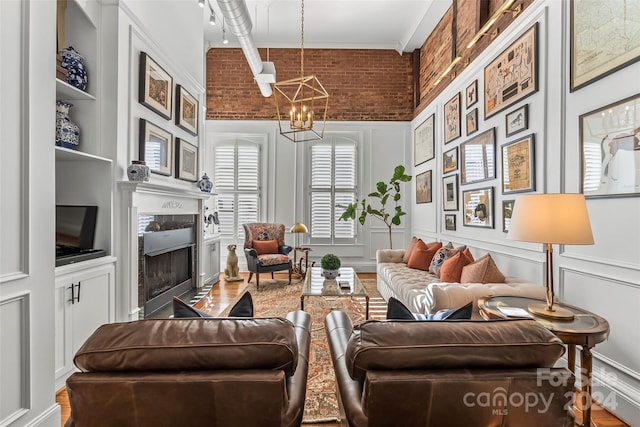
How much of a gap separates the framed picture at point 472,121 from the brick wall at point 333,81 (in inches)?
105

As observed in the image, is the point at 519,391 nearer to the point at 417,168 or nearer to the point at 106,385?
the point at 106,385

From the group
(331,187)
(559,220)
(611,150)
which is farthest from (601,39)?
(331,187)

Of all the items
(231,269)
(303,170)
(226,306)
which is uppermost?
(303,170)

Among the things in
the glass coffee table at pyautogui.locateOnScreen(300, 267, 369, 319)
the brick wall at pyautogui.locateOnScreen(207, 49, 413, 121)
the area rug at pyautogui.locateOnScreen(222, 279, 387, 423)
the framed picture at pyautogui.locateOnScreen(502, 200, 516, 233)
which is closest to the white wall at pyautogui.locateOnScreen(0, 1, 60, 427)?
the area rug at pyautogui.locateOnScreen(222, 279, 387, 423)

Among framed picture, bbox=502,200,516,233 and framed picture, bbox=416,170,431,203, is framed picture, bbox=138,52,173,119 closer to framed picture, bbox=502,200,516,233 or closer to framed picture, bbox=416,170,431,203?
framed picture, bbox=502,200,516,233

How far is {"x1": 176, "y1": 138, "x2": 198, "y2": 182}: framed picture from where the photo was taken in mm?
4227

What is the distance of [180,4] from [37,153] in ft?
11.4

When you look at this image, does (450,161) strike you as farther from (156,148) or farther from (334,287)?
(156,148)

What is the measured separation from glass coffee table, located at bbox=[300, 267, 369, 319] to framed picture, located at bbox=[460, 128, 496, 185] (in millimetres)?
1971

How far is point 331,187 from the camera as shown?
21.8 ft

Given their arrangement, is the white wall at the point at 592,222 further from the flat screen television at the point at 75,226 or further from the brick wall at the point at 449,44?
the flat screen television at the point at 75,226

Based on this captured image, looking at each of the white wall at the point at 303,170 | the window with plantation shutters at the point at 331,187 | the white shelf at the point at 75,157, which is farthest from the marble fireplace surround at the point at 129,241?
the window with plantation shutters at the point at 331,187


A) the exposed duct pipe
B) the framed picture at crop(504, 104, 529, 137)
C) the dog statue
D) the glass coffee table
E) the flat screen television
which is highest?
the exposed duct pipe

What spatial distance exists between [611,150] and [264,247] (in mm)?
4681
